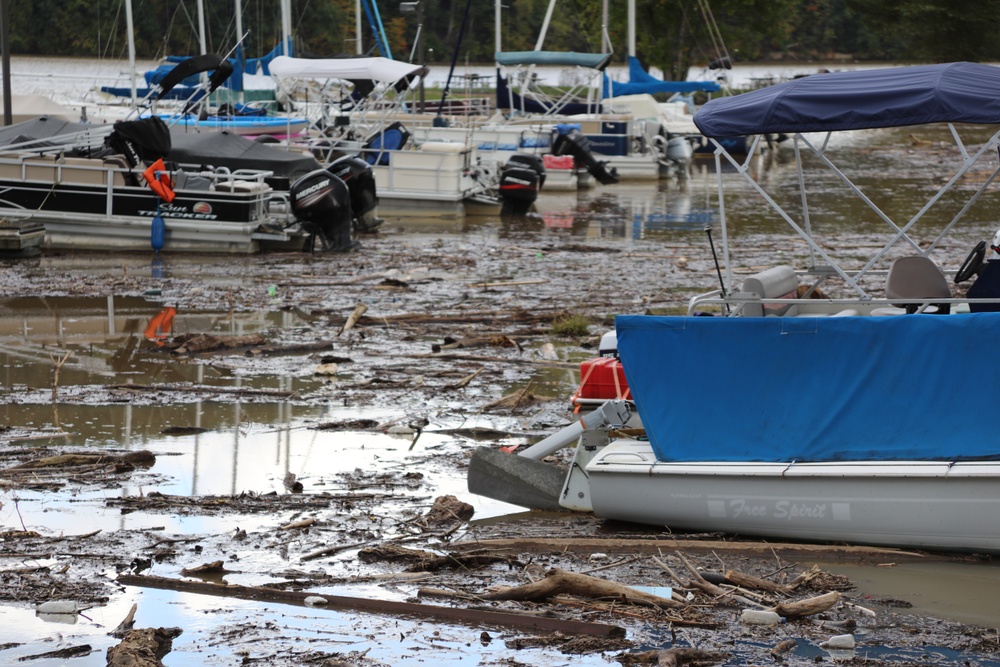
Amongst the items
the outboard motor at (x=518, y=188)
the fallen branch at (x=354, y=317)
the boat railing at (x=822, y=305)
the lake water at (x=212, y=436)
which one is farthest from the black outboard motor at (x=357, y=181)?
the boat railing at (x=822, y=305)

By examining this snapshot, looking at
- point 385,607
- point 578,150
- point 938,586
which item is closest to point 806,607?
point 938,586

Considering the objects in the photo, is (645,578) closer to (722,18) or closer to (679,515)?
(679,515)

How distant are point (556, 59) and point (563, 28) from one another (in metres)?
31.2

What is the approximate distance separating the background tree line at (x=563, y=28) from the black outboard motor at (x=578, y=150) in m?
5.11

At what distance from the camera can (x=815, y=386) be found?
7.18m

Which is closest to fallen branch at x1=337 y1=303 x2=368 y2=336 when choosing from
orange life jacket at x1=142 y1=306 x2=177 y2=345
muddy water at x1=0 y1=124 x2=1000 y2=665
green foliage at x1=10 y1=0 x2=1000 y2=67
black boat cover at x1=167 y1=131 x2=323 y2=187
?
muddy water at x1=0 y1=124 x2=1000 y2=665

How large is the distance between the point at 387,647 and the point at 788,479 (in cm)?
253

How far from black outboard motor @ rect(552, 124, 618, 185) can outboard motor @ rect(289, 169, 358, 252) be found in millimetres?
12827

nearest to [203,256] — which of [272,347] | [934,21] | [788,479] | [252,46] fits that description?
[272,347]

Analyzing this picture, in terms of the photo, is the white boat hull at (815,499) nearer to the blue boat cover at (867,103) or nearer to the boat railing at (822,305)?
the boat railing at (822,305)

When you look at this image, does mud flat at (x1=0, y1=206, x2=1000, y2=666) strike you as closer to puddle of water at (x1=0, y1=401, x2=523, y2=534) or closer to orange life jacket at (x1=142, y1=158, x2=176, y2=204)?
puddle of water at (x1=0, y1=401, x2=523, y2=534)

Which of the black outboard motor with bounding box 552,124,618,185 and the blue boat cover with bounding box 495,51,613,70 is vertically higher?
the blue boat cover with bounding box 495,51,613,70

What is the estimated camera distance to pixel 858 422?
7062 millimetres

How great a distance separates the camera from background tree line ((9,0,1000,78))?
136 feet
